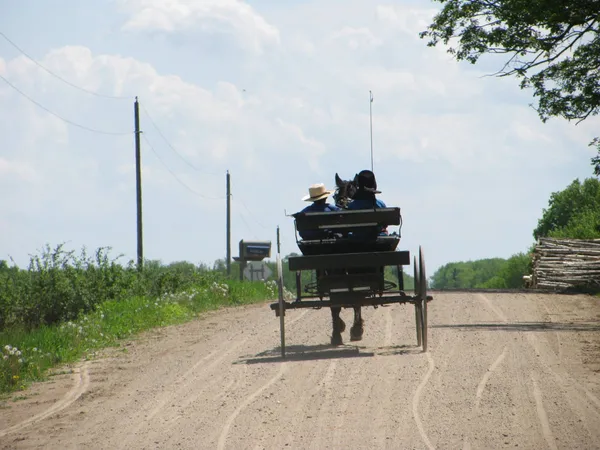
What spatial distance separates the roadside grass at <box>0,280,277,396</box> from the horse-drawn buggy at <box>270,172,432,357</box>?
392 centimetres

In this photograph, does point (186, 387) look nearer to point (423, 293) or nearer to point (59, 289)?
point (423, 293)

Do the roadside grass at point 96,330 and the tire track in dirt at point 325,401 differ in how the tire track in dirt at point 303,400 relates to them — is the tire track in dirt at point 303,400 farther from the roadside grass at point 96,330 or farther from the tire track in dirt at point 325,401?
the roadside grass at point 96,330

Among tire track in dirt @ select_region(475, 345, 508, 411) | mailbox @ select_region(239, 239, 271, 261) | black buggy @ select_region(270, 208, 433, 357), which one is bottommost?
A: tire track in dirt @ select_region(475, 345, 508, 411)

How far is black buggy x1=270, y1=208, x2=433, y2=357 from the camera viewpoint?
12797mm

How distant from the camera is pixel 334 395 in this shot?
987 centimetres

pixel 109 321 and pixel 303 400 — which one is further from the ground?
pixel 109 321

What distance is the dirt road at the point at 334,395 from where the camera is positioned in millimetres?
8195

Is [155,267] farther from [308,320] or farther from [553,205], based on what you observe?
[553,205]

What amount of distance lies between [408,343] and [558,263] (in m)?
18.0

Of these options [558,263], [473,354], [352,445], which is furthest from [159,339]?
[558,263]

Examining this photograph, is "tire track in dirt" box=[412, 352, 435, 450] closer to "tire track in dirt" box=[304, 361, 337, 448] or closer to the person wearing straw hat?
"tire track in dirt" box=[304, 361, 337, 448]

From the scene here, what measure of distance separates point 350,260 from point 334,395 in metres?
3.28

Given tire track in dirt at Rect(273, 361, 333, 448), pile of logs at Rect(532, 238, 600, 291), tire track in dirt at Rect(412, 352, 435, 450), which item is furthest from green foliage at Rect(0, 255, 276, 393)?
pile of logs at Rect(532, 238, 600, 291)

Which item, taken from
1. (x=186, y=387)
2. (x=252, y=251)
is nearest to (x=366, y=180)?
(x=186, y=387)
